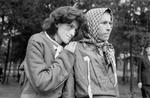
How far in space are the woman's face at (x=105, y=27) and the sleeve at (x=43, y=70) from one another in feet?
1.53

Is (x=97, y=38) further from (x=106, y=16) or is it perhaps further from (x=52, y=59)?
(x=52, y=59)

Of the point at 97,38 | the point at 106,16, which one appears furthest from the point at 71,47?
the point at 106,16

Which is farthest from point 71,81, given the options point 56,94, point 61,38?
point 61,38

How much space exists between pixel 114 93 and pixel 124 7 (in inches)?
574

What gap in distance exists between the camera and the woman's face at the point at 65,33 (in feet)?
8.37

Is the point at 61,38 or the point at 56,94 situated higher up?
the point at 61,38

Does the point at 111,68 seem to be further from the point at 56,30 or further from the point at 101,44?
the point at 56,30

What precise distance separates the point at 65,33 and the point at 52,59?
25 cm

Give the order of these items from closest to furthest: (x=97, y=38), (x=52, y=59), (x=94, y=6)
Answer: (x=52, y=59) → (x=97, y=38) → (x=94, y=6)

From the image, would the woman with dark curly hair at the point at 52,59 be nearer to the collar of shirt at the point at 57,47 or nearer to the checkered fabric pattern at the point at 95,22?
the collar of shirt at the point at 57,47

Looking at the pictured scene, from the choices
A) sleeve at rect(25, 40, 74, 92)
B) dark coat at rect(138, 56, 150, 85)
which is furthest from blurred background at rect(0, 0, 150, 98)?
sleeve at rect(25, 40, 74, 92)

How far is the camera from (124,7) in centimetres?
1678

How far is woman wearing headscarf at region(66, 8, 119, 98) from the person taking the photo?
2.54m

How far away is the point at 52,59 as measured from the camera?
8.04 feet
